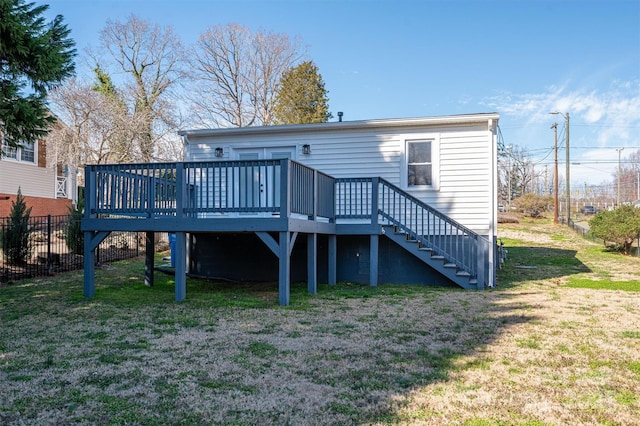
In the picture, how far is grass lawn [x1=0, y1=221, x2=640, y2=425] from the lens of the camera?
3.37 metres

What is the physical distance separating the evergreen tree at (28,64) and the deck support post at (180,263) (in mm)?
2929

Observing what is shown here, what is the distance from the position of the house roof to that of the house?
24 millimetres

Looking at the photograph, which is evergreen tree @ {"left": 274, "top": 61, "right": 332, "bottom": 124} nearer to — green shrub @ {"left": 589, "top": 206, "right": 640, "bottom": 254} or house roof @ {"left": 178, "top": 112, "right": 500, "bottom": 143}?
green shrub @ {"left": 589, "top": 206, "right": 640, "bottom": 254}

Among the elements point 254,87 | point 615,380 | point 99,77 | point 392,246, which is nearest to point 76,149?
point 99,77

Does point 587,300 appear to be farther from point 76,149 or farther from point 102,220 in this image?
point 76,149

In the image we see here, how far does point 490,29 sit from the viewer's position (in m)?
17.5

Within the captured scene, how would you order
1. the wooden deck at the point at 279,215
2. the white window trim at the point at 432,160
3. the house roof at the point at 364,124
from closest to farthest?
the wooden deck at the point at 279,215
the house roof at the point at 364,124
the white window trim at the point at 432,160

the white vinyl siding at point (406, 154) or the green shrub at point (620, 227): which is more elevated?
the white vinyl siding at point (406, 154)

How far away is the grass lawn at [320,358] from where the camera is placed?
3369mm

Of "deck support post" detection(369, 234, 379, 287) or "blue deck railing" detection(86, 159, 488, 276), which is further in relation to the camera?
"deck support post" detection(369, 234, 379, 287)

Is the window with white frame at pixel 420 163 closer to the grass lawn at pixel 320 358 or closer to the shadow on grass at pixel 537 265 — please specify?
the shadow on grass at pixel 537 265

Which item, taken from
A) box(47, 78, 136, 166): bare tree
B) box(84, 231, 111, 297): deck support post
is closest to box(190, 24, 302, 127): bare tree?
box(47, 78, 136, 166): bare tree

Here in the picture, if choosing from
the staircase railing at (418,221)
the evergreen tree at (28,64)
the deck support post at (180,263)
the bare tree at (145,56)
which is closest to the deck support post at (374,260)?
the staircase railing at (418,221)

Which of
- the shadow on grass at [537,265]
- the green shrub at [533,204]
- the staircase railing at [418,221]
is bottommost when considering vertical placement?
the shadow on grass at [537,265]
